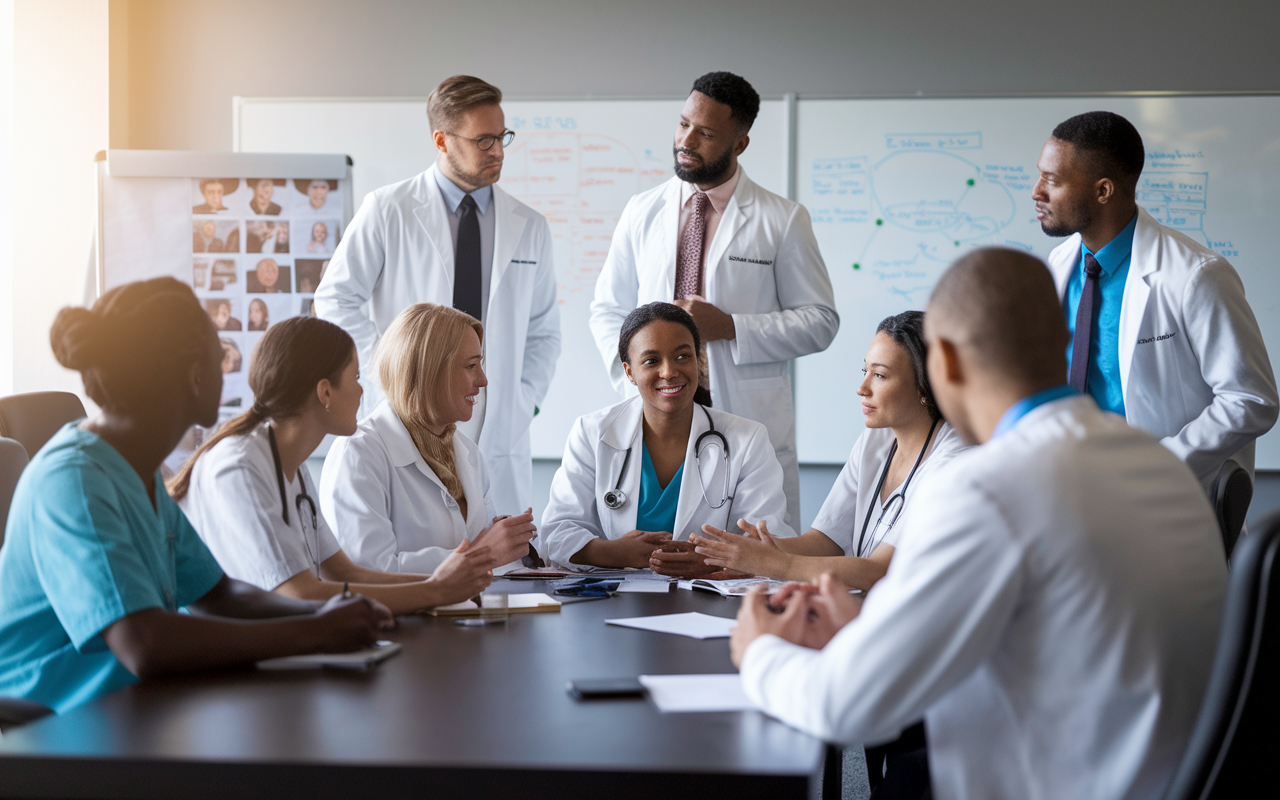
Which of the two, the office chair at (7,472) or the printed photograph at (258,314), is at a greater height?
the printed photograph at (258,314)

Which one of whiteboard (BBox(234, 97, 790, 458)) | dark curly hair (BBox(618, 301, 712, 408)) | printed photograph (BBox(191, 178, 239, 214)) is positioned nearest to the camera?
dark curly hair (BBox(618, 301, 712, 408))

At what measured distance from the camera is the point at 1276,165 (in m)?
4.04

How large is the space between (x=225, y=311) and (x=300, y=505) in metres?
2.38

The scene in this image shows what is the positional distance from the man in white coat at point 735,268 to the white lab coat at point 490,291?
29 centimetres

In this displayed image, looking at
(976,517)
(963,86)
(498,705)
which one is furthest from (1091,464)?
(963,86)

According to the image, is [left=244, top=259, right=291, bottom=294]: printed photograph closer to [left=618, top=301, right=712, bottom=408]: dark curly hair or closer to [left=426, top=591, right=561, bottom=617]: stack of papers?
[left=618, top=301, right=712, bottom=408]: dark curly hair

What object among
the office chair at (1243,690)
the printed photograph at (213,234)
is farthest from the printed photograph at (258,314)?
the office chair at (1243,690)

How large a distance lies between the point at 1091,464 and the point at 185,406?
1.18m

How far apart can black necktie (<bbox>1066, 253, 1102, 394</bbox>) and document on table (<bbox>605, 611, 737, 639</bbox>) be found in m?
1.45

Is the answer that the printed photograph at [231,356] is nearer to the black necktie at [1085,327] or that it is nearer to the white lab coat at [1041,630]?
the black necktie at [1085,327]

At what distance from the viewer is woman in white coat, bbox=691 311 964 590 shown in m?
2.27

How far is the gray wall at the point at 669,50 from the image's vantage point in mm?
4098

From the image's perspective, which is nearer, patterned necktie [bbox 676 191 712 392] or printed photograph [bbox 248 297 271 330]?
patterned necktie [bbox 676 191 712 392]

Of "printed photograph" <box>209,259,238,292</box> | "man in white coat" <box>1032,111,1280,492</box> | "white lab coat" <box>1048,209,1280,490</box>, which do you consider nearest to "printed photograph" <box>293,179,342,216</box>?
"printed photograph" <box>209,259,238,292</box>
